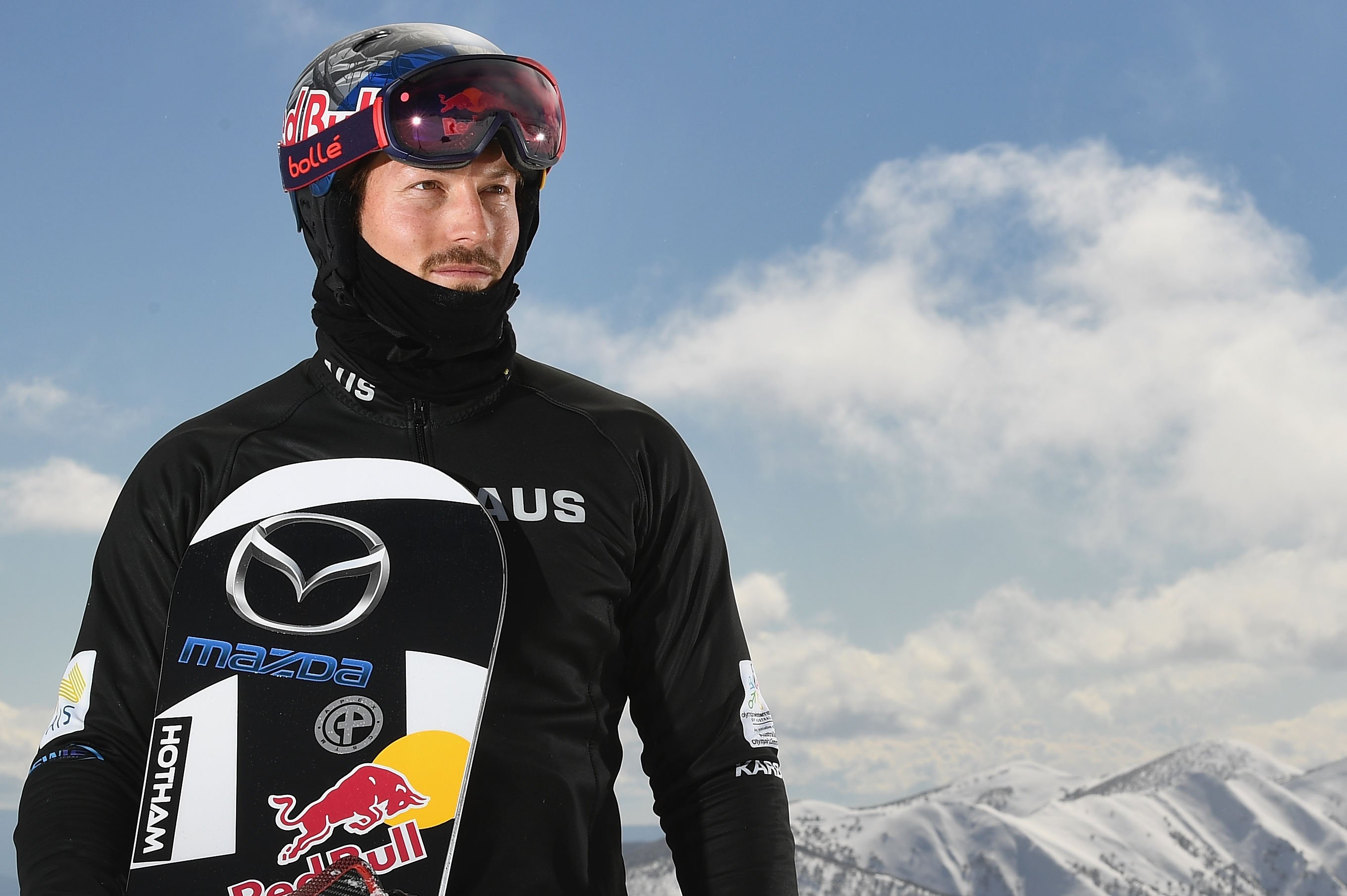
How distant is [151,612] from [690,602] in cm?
132

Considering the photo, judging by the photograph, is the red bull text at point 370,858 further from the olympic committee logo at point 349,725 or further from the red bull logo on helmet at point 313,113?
the red bull logo on helmet at point 313,113

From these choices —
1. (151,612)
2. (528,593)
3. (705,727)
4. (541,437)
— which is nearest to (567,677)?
(528,593)

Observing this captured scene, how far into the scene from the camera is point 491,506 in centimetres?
293

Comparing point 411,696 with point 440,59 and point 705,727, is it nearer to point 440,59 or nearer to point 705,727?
point 705,727

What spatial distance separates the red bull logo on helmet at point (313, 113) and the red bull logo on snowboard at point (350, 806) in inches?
64.7

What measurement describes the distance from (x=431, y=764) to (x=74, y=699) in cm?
89

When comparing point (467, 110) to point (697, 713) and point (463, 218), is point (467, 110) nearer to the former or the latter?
point (463, 218)

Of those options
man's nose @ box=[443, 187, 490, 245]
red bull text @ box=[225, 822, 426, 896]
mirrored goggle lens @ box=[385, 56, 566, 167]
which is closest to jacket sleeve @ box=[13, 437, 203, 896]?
red bull text @ box=[225, 822, 426, 896]

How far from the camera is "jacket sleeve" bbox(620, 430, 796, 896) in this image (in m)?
2.92

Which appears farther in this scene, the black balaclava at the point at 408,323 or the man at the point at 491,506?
the black balaclava at the point at 408,323

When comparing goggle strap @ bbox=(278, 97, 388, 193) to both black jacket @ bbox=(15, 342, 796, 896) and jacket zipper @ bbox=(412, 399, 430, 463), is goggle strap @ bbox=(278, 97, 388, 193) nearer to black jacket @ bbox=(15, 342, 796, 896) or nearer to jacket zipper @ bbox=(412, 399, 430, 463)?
black jacket @ bbox=(15, 342, 796, 896)

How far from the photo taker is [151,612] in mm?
2818

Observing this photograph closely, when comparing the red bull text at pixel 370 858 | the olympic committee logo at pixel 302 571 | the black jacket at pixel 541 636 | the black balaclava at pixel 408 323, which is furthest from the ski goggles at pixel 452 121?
the red bull text at pixel 370 858

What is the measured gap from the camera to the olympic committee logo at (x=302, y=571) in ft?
9.04
